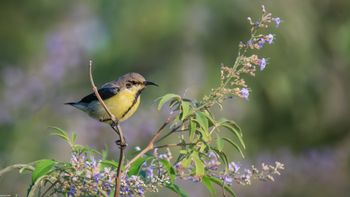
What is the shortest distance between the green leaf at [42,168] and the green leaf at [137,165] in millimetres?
245

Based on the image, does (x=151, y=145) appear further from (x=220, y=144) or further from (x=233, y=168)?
(x=233, y=168)

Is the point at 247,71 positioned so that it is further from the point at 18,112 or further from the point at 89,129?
the point at 89,129

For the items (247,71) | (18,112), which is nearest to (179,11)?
(18,112)

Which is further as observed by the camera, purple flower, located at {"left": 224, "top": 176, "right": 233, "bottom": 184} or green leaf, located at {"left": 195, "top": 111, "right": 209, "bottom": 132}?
purple flower, located at {"left": 224, "top": 176, "right": 233, "bottom": 184}

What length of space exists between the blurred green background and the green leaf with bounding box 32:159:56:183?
5.08 m

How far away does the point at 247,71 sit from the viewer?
2.34 m

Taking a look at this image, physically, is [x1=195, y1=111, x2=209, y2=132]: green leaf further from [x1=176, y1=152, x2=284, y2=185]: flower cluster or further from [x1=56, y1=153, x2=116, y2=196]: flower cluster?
[x1=56, y1=153, x2=116, y2=196]: flower cluster

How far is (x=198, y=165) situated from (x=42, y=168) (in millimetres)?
422

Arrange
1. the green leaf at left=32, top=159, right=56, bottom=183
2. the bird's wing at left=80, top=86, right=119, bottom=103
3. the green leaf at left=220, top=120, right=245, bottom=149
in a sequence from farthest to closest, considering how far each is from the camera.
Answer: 1. the bird's wing at left=80, top=86, right=119, bottom=103
2. the green leaf at left=220, top=120, right=245, bottom=149
3. the green leaf at left=32, top=159, right=56, bottom=183

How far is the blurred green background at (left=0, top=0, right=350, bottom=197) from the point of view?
802cm

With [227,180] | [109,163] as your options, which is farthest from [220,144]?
[109,163]

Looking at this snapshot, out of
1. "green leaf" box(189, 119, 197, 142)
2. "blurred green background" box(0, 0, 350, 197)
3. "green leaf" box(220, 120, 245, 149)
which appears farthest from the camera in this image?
"blurred green background" box(0, 0, 350, 197)

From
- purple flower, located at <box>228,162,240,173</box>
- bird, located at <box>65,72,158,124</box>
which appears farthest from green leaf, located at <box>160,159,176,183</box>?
bird, located at <box>65,72,158,124</box>

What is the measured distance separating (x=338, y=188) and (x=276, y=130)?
120 centimetres
